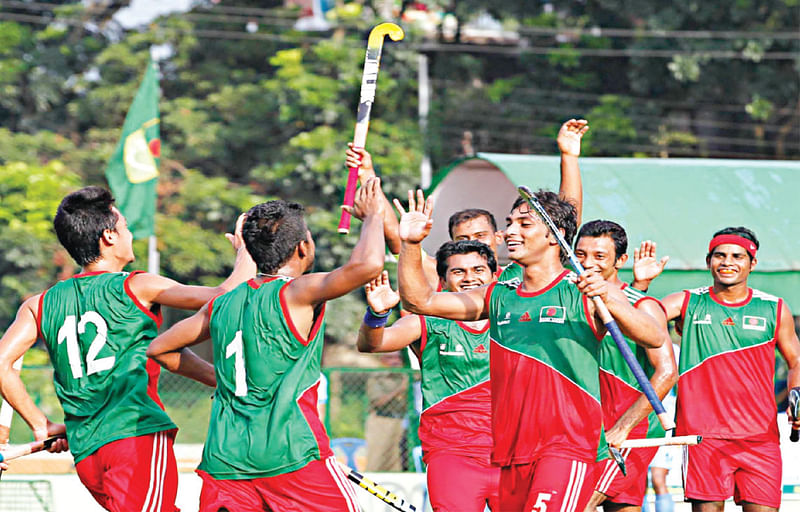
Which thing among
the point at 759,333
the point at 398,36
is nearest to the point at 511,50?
the point at 759,333

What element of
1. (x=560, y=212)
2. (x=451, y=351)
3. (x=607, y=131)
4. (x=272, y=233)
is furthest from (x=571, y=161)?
(x=607, y=131)

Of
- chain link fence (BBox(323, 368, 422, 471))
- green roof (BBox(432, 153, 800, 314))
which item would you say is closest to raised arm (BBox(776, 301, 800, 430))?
chain link fence (BBox(323, 368, 422, 471))

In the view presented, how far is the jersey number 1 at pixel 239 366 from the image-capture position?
548cm

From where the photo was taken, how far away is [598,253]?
7.80 metres

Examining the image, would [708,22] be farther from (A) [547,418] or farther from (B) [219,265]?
(A) [547,418]

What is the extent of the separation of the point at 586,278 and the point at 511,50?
2168 centimetres

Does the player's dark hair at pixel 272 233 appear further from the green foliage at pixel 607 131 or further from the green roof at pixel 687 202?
the green foliage at pixel 607 131

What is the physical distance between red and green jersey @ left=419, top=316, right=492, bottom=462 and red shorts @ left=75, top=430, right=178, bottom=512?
5.84 ft

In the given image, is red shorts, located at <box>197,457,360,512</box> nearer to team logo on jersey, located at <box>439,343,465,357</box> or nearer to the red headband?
team logo on jersey, located at <box>439,343,465,357</box>

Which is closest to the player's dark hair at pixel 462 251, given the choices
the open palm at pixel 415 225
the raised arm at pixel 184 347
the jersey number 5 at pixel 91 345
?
the open palm at pixel 415 225

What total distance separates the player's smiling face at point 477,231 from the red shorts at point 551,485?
2596mm

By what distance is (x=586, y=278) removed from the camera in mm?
5695

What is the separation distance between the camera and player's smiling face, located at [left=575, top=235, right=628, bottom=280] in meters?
7.80

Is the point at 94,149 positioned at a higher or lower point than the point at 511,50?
lower
